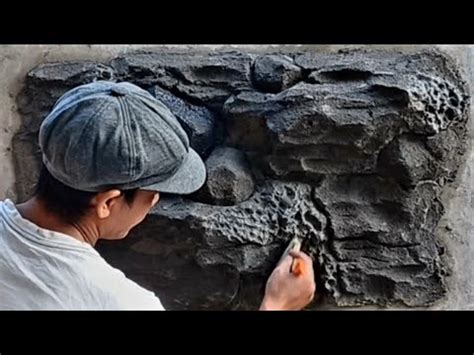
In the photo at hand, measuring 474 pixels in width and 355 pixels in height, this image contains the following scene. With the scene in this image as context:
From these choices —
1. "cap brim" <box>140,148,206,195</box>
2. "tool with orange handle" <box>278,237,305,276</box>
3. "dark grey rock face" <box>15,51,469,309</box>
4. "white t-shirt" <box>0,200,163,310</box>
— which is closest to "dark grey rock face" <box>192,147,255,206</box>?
"dark grey rock face" <box>15,51,469,309</box>

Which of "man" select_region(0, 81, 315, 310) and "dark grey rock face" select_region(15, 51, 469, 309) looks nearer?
"man" select_region(0, 81, 315, 310)

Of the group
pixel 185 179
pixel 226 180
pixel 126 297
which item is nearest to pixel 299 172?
pixel 226 180

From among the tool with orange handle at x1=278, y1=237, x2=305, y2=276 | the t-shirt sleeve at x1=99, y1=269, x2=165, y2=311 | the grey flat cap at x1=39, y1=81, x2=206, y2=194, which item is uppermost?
the grey flat cap at x1=39, y1=81, x2=206, y2=194

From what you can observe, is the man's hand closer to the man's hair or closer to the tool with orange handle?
the tool with orange handle

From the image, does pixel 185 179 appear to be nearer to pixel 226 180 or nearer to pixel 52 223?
pixel 52 223

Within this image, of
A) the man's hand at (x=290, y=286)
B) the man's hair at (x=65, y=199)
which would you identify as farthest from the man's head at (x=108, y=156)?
the man's hand at (x=290, y=286)

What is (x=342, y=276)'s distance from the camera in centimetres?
130

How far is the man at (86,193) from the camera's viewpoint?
0.84 meters

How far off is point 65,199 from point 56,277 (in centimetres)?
9

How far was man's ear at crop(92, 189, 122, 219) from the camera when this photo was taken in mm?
875

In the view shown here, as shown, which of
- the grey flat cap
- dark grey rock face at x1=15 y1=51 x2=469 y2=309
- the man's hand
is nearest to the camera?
the grey flat cap

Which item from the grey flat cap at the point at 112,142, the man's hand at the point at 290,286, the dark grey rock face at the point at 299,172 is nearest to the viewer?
the grey flat cap at the point at 112,142

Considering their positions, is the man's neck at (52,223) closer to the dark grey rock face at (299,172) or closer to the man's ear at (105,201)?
the man's ear at (105,201)

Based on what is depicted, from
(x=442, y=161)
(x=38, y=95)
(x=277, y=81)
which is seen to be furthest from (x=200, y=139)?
(x=442, y=161)
